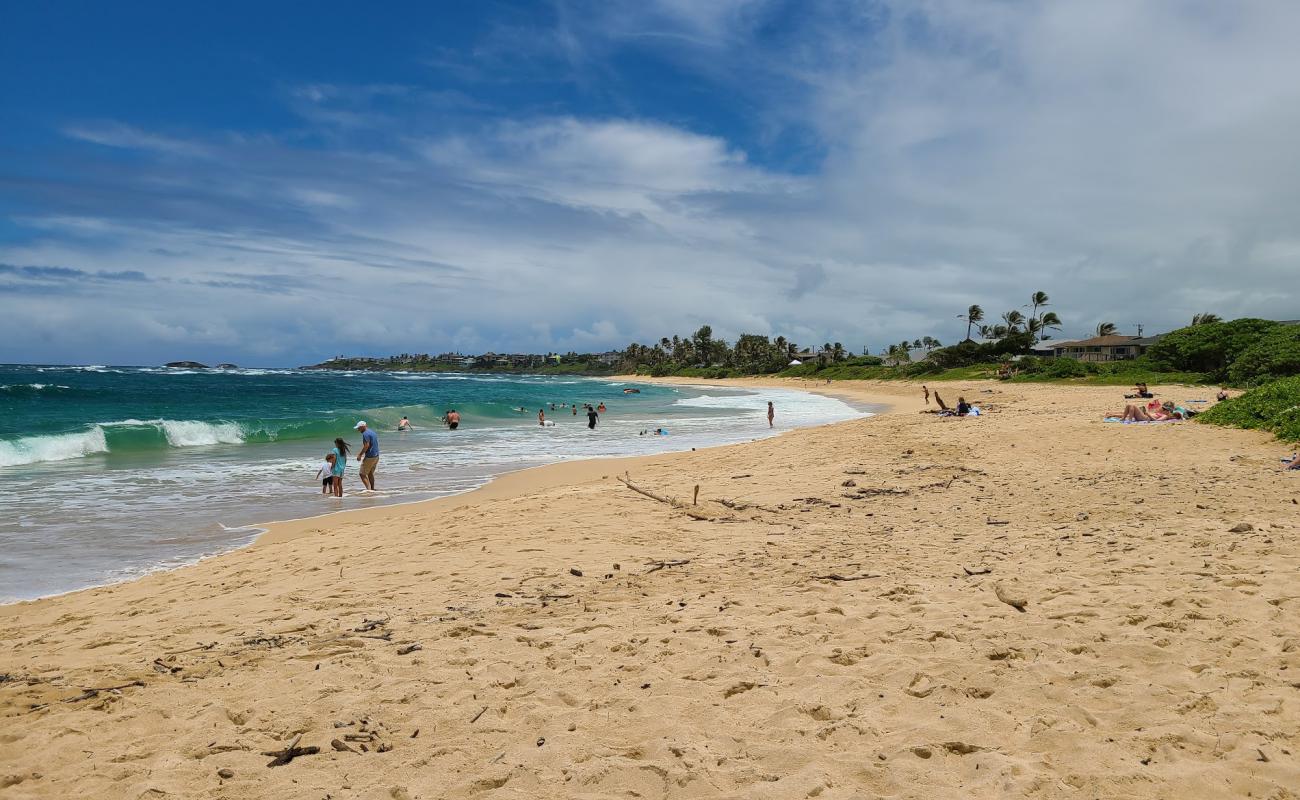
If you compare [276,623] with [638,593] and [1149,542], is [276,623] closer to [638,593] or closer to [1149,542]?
[638,593]

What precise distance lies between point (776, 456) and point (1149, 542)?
31.8 ft

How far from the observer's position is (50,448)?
2120 centimetres

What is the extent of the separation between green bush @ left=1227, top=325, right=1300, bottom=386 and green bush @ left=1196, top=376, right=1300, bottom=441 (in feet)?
51.8

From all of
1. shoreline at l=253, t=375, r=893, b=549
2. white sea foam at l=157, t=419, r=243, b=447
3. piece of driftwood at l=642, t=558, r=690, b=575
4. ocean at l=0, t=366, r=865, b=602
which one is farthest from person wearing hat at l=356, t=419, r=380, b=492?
white sea foam at l=157, t=419, r=243, b=447

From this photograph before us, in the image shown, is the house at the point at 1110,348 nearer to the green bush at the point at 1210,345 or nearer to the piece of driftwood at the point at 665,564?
the green bush at the point at 1210,345

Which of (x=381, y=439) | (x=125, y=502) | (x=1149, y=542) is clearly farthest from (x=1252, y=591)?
(x=381, y=439)

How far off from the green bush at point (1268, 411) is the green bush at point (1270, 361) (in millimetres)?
15787

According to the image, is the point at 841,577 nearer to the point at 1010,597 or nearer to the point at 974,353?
the point at 1010,597

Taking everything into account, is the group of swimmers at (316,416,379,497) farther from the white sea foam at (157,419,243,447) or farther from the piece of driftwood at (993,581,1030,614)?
the white sea foam at (157,419,243,447)

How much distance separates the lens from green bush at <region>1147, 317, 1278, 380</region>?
40.9m

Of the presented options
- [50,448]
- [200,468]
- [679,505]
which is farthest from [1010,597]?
[50,448]

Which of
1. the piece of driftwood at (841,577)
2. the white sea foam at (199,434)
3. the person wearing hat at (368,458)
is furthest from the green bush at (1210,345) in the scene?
the white sea foam at (199,434)

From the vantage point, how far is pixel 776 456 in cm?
1608

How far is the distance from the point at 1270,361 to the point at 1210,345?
54.7 ft
